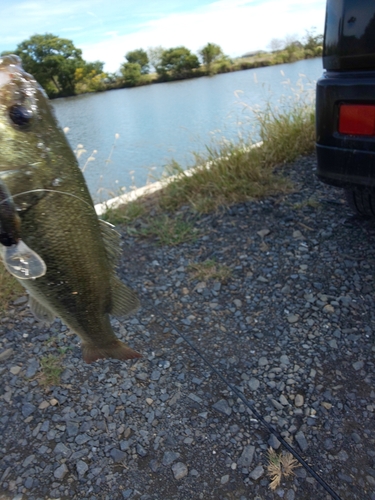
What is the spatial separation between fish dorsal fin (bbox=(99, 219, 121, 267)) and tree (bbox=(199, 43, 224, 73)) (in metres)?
8.45

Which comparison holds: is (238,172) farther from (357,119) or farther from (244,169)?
(357,119)

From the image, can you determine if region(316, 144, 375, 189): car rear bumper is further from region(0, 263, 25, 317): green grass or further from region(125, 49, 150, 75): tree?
region(125, 49, 150, 75): tree

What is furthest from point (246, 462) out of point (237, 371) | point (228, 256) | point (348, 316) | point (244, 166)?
point (244, 166)

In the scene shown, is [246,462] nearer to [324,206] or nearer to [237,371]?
[237,371]

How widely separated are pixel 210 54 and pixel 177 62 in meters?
1.03

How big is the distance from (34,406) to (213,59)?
354 inches

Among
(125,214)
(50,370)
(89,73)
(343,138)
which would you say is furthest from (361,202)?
(89,73)

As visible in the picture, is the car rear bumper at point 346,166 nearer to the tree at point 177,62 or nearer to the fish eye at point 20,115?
the fish eye at point 20,115

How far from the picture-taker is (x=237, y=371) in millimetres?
2293

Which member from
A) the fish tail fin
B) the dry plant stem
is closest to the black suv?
the dry plant stem

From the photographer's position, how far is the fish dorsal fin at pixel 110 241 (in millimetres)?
1481

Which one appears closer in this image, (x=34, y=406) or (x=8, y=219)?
(x=8, y=219)

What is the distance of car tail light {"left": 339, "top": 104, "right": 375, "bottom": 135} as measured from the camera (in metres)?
2.25

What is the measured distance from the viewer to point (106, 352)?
Result: 1686 mm
